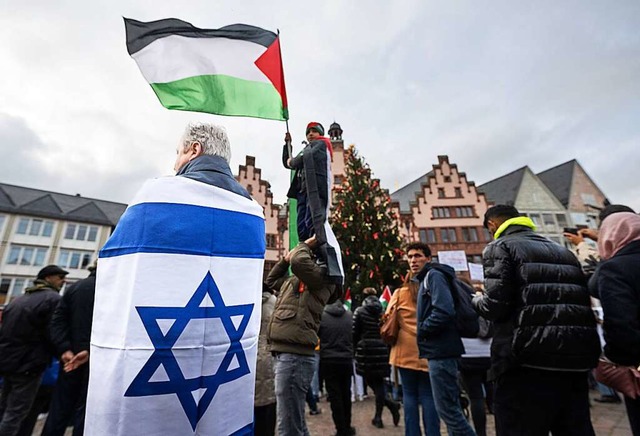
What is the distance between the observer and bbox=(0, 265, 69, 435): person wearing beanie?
3414 mm

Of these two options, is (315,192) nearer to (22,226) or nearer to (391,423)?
(391,423)

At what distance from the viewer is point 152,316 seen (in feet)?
3.92

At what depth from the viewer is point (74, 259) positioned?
127 ft

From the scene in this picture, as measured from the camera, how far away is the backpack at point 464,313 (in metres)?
3.21

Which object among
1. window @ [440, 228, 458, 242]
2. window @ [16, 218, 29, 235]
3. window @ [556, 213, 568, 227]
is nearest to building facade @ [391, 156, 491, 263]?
window @ [440, 228, 458, 242]

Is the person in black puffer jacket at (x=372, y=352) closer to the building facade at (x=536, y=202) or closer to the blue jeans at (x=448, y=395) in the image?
the blue jeans at (x=448, y=395)

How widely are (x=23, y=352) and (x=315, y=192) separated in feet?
12.4

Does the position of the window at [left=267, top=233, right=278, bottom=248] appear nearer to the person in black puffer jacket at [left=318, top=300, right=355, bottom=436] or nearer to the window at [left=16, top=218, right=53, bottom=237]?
the person in black puffer jacket at [left=318, top=300, right=355, bottom=436]

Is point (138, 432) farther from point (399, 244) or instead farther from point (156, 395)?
point (399, 244)

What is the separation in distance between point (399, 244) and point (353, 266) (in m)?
2.68

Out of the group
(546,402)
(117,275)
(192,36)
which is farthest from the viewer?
(192,36)

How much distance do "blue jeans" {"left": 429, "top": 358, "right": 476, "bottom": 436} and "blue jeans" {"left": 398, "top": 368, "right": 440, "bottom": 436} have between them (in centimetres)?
31

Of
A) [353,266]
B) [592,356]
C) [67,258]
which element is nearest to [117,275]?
[592,356]

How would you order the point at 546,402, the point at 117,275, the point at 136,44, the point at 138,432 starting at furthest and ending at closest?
the point at 136,44 → the point at 546,402 → the point at 117,275 → the point at 138,432
